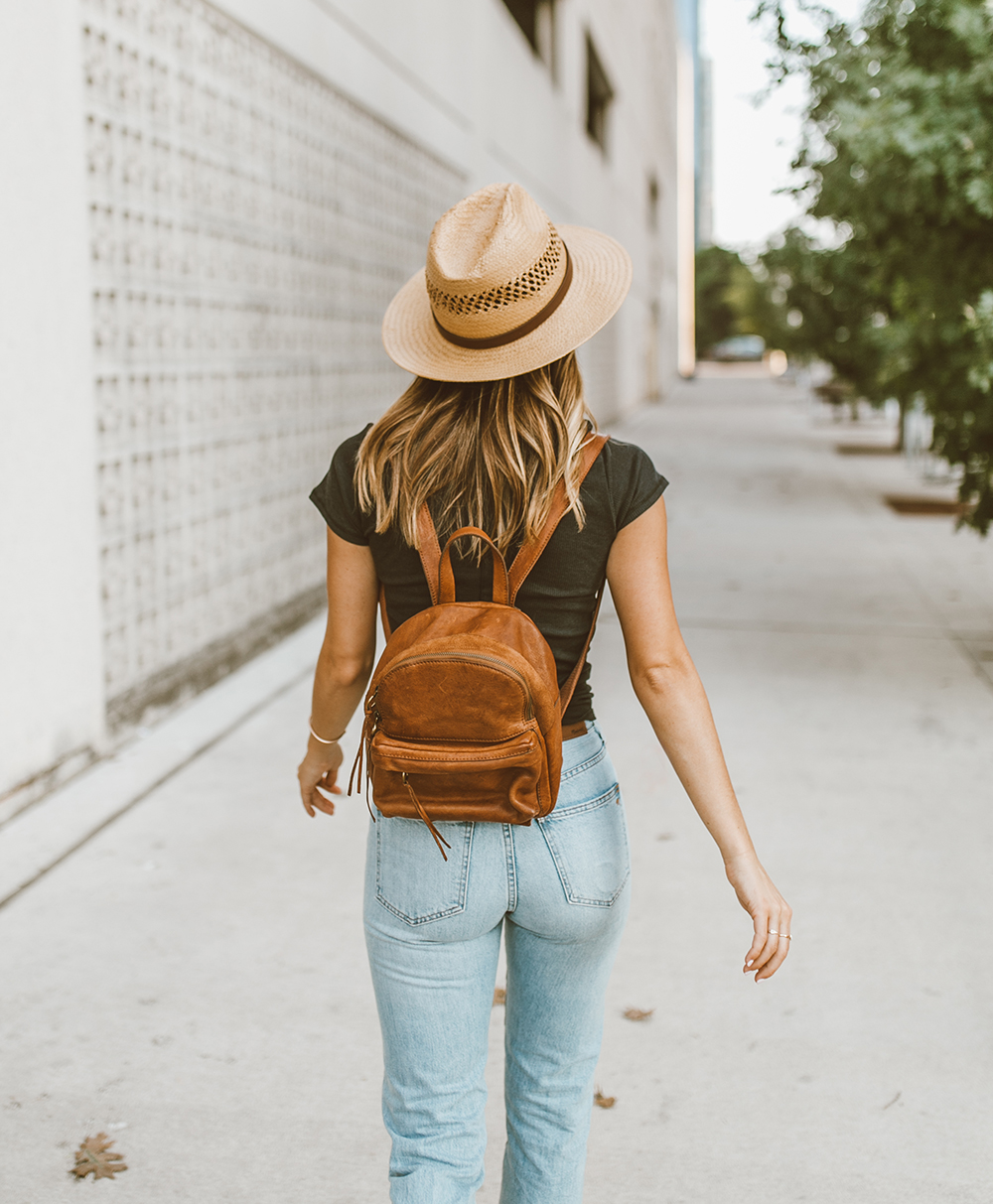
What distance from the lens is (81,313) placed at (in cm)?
493

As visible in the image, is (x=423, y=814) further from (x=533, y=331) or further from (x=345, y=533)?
(x=533, y=331)

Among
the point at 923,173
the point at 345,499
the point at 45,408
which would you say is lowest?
the point at 345,499

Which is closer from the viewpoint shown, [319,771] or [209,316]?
[319,771]

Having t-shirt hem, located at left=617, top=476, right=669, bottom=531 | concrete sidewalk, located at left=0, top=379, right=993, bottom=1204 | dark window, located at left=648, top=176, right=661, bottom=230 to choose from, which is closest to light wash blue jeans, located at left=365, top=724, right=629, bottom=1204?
t-shirt hem, located at left=617, top=476, right=669, bottom=531

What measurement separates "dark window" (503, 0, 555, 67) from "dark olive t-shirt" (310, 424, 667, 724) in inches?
663

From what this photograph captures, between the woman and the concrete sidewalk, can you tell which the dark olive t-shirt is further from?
the concrete sidewalk

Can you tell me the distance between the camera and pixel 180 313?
5914 millimetres

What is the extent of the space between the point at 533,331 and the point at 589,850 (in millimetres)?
716

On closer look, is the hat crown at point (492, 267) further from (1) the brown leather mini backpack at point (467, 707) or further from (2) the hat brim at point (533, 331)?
(1) the brown leather mini backpack at point (467, 707)

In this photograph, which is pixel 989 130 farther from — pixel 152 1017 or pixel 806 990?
pixel 152 1017

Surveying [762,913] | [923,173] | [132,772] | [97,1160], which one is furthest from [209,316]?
[762,913]

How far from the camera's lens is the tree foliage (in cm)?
581

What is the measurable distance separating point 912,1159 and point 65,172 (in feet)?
13.8

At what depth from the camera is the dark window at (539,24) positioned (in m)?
17.4
